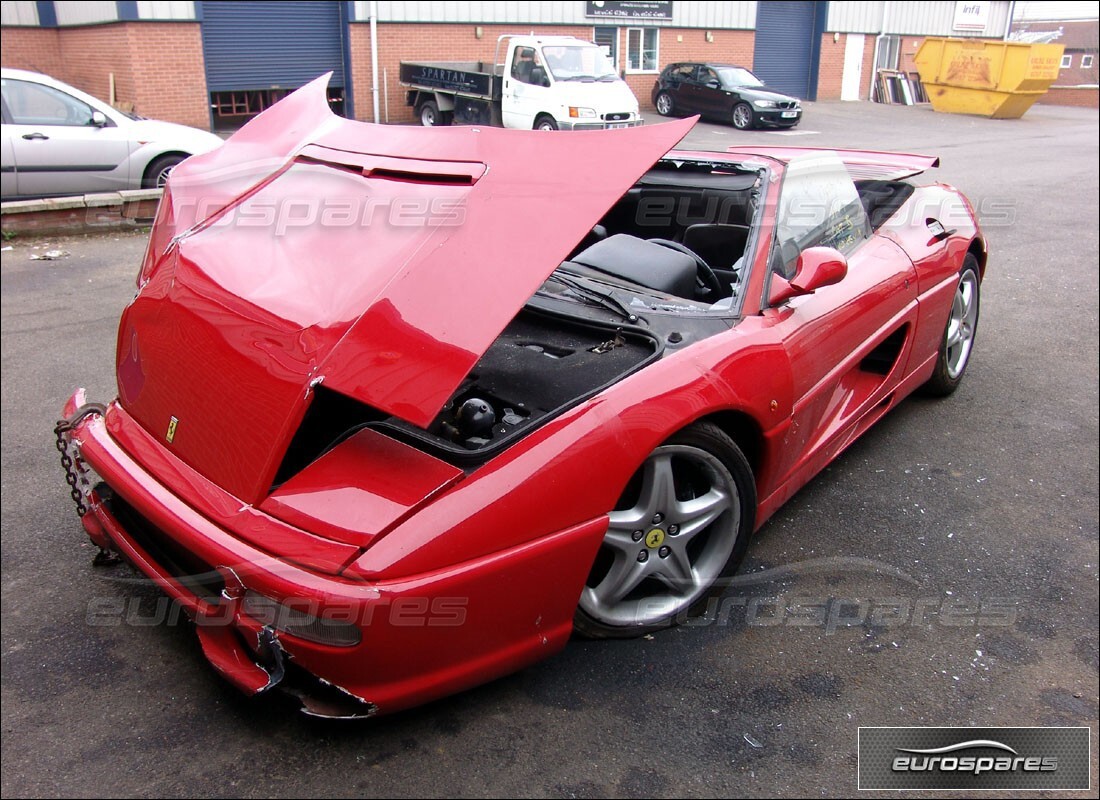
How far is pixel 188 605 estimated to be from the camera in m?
2.37

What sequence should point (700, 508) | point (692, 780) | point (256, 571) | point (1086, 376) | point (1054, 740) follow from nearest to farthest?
point (256, 571)
point (692, 780)
point (1054, 740)
point (700, 508)
point (1086, 376)

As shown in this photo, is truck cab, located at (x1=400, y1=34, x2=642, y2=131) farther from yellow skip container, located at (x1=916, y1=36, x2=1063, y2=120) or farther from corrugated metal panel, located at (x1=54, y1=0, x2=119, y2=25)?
yellow skip container, located at (x1=916, y1=36, x2=1063, y2=120)

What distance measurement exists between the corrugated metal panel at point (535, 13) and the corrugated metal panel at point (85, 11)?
15.3ft

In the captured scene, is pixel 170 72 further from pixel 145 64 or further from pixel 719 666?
pixel 719 666

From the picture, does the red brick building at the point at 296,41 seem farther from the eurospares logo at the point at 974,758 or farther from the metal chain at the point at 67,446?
the eurospares logo at the point at 974,758

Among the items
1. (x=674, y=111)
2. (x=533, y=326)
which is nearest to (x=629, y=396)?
(x=533, y=326)

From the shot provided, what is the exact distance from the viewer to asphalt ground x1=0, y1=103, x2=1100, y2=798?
90.9 inches

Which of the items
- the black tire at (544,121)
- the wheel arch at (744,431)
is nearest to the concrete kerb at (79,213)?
the wheel arch at (744,431)

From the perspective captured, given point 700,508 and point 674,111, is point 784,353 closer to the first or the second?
point 700,508

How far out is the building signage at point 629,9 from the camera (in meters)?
22.1

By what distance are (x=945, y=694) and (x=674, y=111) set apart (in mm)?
20890

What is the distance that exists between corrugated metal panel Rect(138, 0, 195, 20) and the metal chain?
51.4ft

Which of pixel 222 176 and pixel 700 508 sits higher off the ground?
pixel 222 176

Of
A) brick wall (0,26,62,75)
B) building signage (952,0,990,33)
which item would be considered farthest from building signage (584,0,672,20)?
building signage (952,0,990,33)
